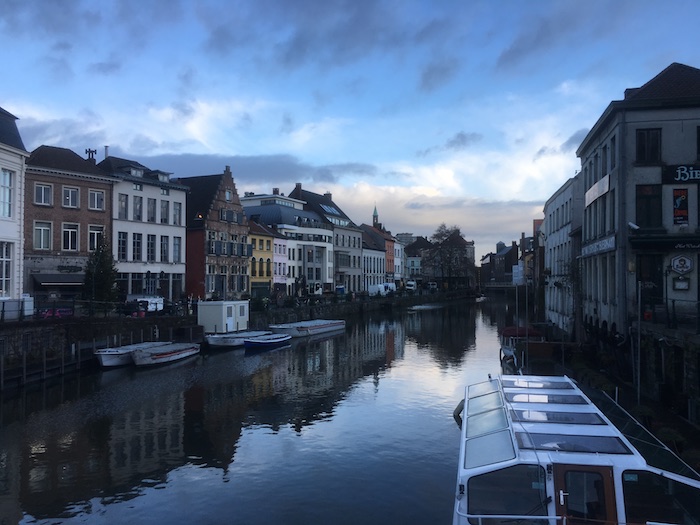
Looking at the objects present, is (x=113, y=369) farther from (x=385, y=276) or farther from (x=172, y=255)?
(x=385, y=276)

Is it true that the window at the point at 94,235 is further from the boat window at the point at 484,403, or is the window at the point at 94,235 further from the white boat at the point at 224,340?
the boat window at the point at 484,403

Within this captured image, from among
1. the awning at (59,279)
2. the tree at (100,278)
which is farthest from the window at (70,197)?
the tree at (100,278)

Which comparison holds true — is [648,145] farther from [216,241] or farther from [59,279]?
[216,241]

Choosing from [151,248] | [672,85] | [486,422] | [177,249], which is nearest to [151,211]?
[151,248]

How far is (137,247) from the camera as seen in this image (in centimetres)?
4822

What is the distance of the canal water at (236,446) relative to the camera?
13.3 m

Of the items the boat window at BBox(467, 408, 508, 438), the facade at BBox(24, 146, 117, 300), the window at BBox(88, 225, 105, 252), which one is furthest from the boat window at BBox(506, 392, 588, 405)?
the window at BBox(88, 225, 105, 252)

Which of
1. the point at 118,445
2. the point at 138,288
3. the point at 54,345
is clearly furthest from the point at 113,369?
the point at 138,288

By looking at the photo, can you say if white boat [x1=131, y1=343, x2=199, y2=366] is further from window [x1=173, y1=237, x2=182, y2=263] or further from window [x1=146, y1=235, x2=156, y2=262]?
window [x1=173, y1=237, x2=182, y2=263]

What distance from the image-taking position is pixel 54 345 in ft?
93.6

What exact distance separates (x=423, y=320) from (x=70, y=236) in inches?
1440

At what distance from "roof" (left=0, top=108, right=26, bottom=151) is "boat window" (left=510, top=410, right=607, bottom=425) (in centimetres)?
2703

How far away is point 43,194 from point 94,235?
471 centimetres

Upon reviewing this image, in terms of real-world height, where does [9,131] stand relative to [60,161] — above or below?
below
